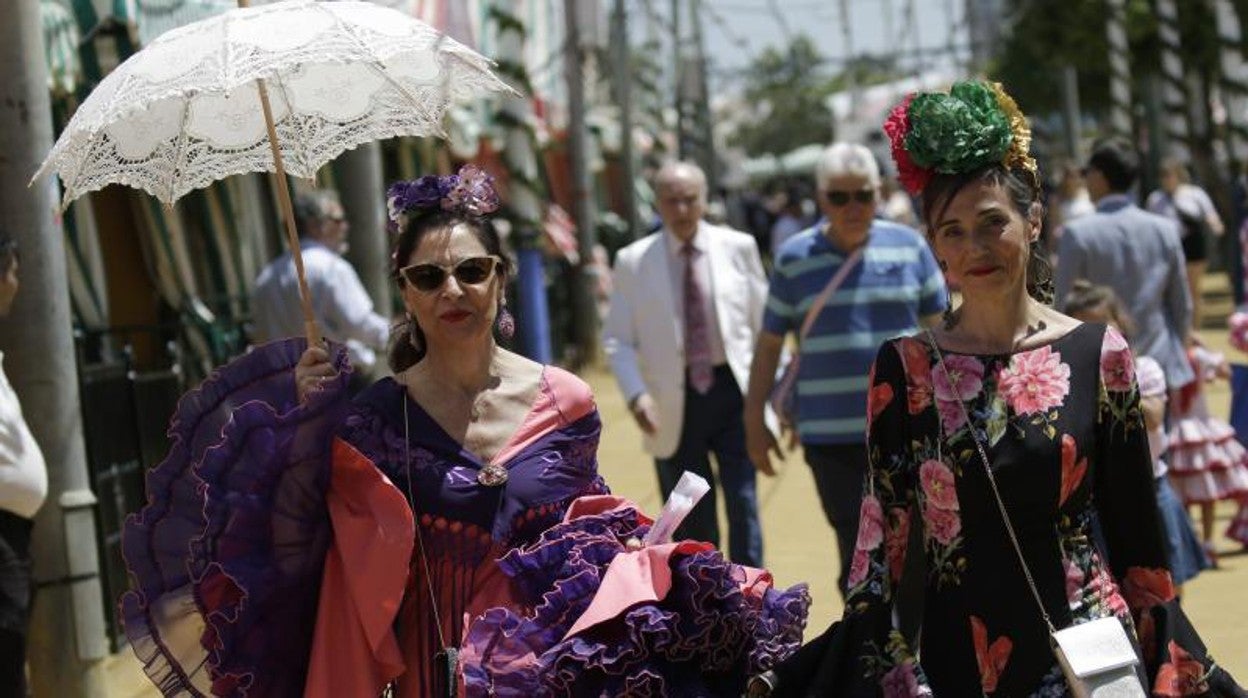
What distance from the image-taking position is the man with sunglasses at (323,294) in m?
10.9

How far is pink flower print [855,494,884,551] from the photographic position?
14.1 feet

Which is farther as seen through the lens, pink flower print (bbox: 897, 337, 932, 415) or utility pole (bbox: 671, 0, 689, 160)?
utility pole (bbox: 671, 0, 689, 160)

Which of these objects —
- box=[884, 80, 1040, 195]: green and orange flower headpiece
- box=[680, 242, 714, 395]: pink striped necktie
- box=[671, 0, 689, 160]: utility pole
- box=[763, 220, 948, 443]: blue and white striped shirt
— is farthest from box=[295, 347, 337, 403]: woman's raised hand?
box=[671, 0, 689, 160]: utility pole

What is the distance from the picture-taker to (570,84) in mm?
23875

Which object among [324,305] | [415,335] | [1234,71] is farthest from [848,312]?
[1234,71]

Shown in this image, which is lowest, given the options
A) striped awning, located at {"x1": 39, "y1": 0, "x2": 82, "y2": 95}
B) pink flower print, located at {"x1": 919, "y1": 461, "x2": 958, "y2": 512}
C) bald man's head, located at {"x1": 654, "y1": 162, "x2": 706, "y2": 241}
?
pink flower print, located at {"x1": 919, "y1": 461, "x2": 958, "y2": 512}

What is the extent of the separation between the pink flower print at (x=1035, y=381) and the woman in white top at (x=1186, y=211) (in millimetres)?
12312

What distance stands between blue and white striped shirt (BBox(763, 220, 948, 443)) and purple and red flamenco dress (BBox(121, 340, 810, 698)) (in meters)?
3.41

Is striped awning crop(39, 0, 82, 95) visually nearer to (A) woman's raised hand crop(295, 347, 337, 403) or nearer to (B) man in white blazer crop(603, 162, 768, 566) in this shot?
(B) man in white blazer crop(603, 162, 768, 566)

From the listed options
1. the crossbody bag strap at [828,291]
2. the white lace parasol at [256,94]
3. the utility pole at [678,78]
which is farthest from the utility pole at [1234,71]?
the white lace parasol at [256,94]

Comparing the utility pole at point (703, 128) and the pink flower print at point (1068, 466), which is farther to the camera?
the utility pole at point (703, 128)

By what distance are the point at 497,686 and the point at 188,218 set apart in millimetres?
10033

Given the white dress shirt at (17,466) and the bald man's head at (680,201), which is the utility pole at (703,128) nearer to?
the bald man's head at (680,201)

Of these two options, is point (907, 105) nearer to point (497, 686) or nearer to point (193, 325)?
point (497, 686)
